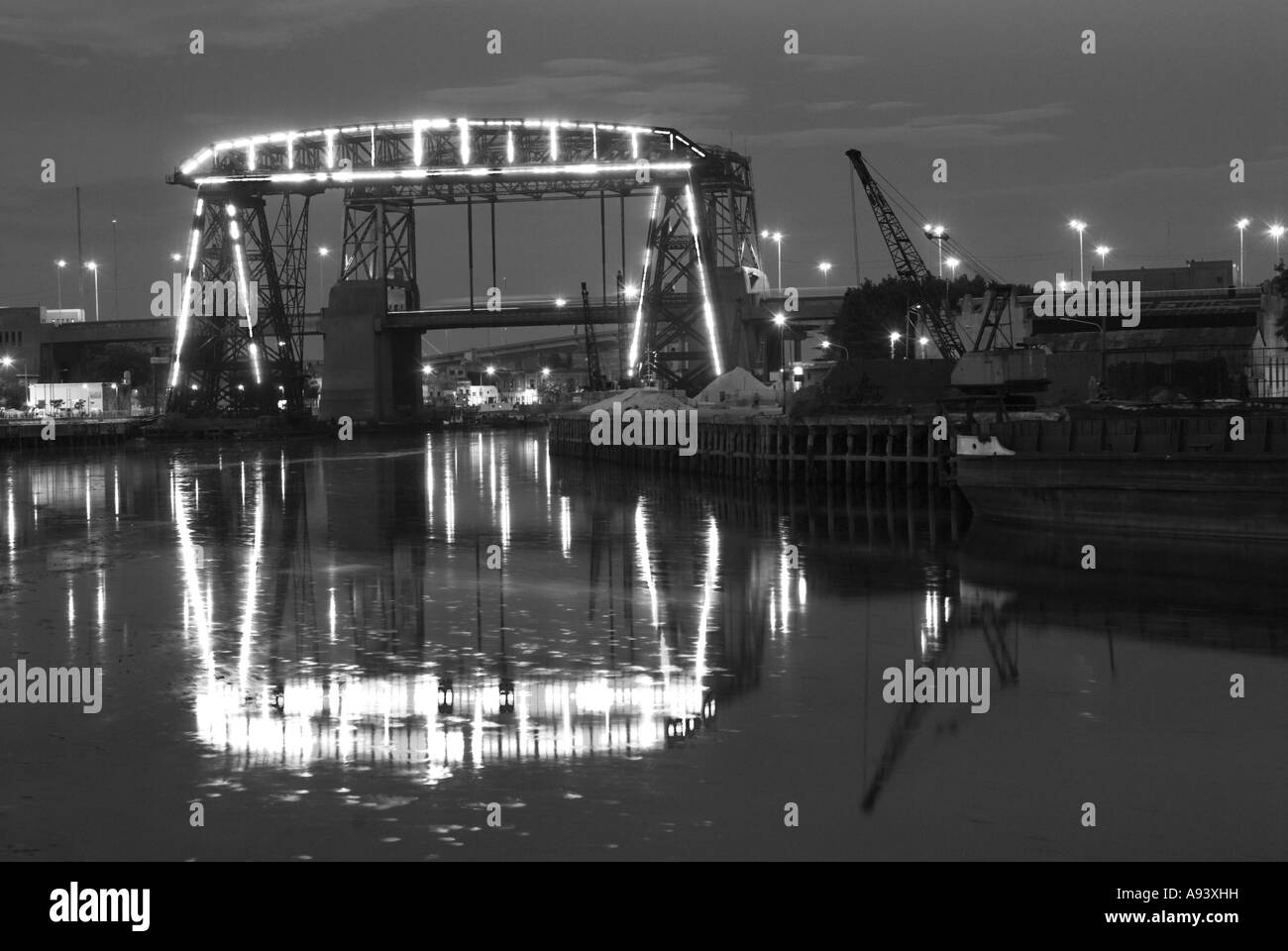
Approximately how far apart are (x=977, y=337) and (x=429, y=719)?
158 feet

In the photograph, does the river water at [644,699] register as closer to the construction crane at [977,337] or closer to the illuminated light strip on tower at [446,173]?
the construction crane at [977,337]

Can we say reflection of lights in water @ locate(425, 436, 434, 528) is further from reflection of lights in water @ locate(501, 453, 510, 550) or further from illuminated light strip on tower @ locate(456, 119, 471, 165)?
illuminated light strip on tower @ locate(456, 119, 471, 165)

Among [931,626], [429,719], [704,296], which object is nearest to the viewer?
[429,719]

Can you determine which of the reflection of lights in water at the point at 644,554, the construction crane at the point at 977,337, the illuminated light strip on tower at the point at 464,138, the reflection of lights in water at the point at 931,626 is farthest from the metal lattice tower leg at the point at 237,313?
the reflection of lights in water at the point at 931,626

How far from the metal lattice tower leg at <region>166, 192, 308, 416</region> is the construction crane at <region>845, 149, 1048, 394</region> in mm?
43146

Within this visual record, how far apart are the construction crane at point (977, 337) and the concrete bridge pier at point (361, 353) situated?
4163 cm

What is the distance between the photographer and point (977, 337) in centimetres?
6369

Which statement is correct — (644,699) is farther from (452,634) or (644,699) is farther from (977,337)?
(977,337)

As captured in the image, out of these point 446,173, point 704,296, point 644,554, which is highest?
point 446,173

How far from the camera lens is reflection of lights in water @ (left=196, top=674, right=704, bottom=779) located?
17359 mm

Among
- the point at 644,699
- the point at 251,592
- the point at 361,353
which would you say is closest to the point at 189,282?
the point at 361,353

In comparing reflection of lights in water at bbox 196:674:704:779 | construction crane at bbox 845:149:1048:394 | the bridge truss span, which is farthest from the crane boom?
reflection of lights in water at bbox 196:674:704:779

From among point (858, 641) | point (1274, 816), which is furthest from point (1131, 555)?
point (1274, 816)
